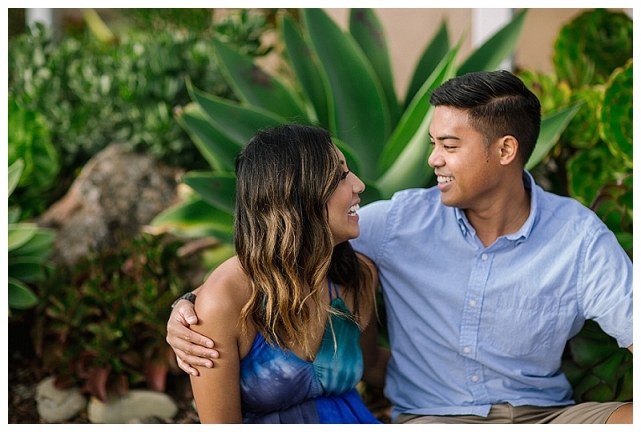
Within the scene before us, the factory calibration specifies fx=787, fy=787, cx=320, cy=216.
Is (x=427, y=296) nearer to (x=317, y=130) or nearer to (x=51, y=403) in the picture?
(x=317, y=130)

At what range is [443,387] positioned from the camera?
7.43 feet

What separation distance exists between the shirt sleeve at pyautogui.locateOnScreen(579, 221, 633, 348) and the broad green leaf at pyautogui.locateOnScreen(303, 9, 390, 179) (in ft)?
3.51

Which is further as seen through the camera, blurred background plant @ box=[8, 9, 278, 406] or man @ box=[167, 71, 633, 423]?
blurred background plant @ box=[8, 9, 278, 406]

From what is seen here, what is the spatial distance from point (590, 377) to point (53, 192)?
289cm

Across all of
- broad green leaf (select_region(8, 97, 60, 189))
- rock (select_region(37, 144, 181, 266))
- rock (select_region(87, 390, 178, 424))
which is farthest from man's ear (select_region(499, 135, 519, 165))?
broad green leaf (select_region(8, 97, 60, 189))

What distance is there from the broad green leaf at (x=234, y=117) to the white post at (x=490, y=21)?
5.37 feet

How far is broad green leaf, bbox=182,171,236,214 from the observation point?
2.84 meters

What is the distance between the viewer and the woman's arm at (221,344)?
1899 millimetres

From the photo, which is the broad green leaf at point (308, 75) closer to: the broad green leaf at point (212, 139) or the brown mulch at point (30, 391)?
the broad green leaf at point (212, 139)

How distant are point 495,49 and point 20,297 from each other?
81.6 inches

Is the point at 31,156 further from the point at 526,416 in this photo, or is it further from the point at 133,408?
the point at 526,416

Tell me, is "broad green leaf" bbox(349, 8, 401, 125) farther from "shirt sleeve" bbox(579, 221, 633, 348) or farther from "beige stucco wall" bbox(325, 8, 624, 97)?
"beige stucco wall" bbox(325, 8, 624, 97)

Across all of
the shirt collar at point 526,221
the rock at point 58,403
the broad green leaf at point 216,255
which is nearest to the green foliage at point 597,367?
the shirt collar at point 526,221
